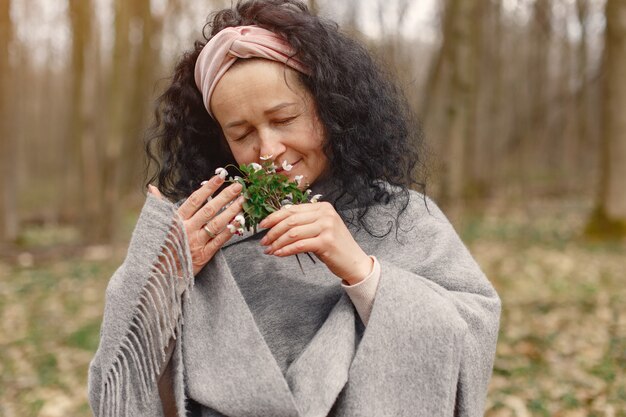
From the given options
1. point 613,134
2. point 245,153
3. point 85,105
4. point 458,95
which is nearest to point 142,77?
point 85,105

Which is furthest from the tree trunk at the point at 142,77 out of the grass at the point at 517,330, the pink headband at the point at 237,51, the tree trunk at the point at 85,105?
the pink headband at the point at 237,51

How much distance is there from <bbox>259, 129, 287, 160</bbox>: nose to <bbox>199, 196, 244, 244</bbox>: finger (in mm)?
158

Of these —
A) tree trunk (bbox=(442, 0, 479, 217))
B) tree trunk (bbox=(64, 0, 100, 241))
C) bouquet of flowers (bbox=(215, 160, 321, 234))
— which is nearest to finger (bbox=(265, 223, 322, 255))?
bouquet of flowers (bbox=(215, 160, 321, 234))

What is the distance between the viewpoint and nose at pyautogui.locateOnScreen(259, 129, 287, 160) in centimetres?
174

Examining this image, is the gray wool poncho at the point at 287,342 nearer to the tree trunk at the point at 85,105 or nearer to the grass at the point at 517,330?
the grass at the point at 517,330

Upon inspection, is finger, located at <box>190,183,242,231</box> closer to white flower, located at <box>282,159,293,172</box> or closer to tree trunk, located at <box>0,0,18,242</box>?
white flower, located at <box>282,159,293,172</box>

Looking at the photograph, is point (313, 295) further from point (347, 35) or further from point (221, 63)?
point (347, 35)

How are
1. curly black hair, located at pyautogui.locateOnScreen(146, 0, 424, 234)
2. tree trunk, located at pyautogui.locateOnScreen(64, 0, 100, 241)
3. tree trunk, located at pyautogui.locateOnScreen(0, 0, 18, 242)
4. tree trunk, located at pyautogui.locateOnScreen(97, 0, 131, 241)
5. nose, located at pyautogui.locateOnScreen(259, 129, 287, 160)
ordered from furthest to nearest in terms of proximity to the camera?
tree trunk, located at pyautogui.locateOnScreen(64, 0, 100, 241) < tree trunk, located at pyautogui.locateOnScreen(0, 0, 18, 242) < tree trunk, located at pyautogui.locateOnScreen(97, 0, 131, 241) < curly black hair, located at pyautogui.locateOnScreen(146, 0, 424, 234) < nose, located at pyautogui.locateOnScreen(259, 129, 287, 160)

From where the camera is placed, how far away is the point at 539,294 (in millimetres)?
6863

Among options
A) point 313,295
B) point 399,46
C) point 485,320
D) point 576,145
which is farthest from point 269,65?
point 576,145

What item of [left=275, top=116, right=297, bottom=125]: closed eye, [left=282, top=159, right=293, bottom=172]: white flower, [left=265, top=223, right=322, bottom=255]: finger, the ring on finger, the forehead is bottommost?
the ring on finger

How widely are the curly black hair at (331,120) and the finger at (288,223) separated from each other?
13.8 inches

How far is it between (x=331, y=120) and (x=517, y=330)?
411 centimetres

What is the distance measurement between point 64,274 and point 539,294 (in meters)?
6.10
